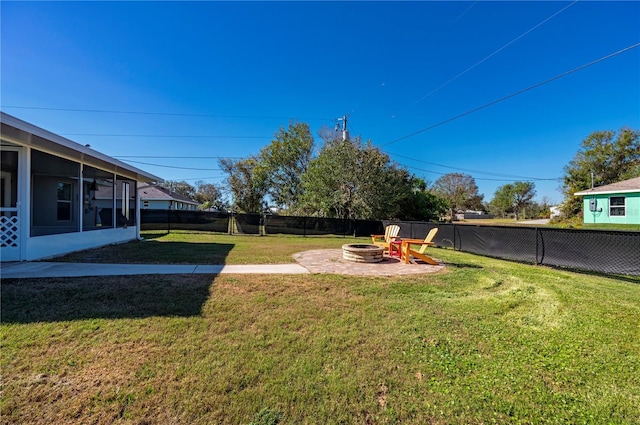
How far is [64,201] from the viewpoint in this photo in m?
10.8

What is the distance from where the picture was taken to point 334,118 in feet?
72.1

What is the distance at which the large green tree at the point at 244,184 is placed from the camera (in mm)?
27547

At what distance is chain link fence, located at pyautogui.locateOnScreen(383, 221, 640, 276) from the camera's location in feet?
20.3

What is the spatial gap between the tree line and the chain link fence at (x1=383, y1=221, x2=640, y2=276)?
8.40 metres

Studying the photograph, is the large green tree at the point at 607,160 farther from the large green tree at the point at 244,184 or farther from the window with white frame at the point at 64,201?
the window with white frame at the point at 64,201

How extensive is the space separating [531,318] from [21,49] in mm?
13426

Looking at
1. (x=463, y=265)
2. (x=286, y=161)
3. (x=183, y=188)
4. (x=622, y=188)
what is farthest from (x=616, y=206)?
(x=183, y=188)

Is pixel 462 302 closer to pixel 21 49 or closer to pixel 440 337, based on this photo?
pixel 440 337

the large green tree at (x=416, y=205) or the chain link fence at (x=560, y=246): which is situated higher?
the large green tree at (x=416, y=205)

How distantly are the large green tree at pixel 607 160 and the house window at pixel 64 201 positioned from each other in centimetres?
3387

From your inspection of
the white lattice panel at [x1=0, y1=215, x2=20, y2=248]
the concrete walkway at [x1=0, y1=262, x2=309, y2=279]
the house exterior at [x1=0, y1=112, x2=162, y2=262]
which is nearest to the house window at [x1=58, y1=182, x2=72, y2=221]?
the house exterior at [x1=0, y1=112, x2=162, y2=262]

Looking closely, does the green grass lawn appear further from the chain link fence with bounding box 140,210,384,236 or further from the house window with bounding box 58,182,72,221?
the chain link fence with bounding box 140,210,384,236

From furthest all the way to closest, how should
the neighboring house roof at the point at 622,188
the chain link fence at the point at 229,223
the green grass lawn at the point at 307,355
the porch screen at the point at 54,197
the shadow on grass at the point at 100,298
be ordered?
the chain link fence at the point at 229,223, the neighboring house roof at the point at 622,188, the porch screen at the point at 54,197, the shadow on grass at the point at 100,298, the green grass lawn at the point at 307,355

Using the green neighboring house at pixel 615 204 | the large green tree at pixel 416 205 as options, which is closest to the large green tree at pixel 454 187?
the large green tree at pixel 416 205
